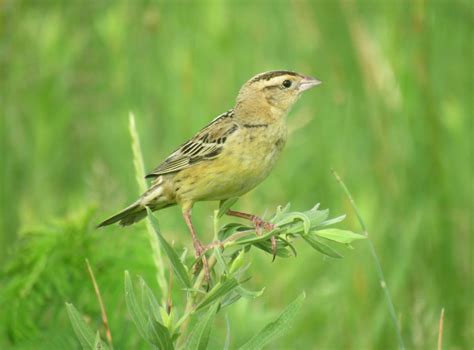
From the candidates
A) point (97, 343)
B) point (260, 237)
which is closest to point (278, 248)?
point (260, 237)

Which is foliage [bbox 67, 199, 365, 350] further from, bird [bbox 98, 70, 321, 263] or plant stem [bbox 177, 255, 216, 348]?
bird [bbox 98, 70, 321, 263]

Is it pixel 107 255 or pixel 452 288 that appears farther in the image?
pixel 452 288

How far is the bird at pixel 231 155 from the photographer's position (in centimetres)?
423

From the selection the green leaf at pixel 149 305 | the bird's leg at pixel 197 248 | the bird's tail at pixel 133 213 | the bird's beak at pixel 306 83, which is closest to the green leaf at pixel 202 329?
the green leaf at pixel 149 305

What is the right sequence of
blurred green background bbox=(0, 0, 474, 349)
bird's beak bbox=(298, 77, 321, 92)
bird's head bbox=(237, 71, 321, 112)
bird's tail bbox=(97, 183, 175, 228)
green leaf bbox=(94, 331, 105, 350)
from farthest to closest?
blurred green background bbox=(0, 0, 474, 349), bird's beak bbox=(298, 77, 321, 92), bird's head bbox=(237, 71, 321, 112), bird's tail bbox=(97, 183, 175, 228), green leaf bbox=(94, 331, 105, 350)

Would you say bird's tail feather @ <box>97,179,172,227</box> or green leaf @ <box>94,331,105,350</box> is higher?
green leaf @ <box>94,331,105,350</box>

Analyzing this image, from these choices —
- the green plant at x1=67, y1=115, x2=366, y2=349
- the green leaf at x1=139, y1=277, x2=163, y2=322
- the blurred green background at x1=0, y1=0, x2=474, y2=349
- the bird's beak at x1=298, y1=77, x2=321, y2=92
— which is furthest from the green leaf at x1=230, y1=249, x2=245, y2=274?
the bird's beak at x1=298, y1=77, x2=321, y2=92

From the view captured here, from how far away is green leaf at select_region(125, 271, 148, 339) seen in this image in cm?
249

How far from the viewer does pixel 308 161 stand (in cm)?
698

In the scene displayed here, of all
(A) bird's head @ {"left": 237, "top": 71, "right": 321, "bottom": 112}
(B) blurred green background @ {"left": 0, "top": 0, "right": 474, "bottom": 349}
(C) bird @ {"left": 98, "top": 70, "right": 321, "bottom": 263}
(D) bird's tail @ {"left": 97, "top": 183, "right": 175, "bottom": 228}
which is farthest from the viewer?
(B) blurred green background @ {"left": 0, "top": 0, "right": 474, "bottom": 349}

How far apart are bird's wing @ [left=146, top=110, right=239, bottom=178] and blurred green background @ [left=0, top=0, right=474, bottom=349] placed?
17.8 inches

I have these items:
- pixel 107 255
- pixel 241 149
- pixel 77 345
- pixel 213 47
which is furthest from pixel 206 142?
pixel 213 47

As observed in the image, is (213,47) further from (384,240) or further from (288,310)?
(288,310)

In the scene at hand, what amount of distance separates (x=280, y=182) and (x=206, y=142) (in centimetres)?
210
